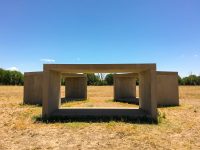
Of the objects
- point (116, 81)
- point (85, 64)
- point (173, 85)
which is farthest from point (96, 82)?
point (85, 64)

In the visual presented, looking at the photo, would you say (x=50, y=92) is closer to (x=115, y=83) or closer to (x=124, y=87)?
(x=115, y=83)

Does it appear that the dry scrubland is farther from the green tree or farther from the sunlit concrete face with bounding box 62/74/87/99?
the green tree

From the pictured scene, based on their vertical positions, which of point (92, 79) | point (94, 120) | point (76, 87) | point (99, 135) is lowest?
point (99, 135)

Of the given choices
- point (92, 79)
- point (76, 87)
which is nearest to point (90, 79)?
point (92, 79)

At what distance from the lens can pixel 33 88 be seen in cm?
2033

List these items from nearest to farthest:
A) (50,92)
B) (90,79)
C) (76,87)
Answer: (50,92), (76,87), (90,79)

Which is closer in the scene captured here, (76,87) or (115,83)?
(115,83)

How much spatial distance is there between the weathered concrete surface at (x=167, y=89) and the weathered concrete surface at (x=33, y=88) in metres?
10.1

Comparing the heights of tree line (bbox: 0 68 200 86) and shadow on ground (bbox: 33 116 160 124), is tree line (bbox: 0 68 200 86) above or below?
above

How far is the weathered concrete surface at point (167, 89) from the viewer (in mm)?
19055

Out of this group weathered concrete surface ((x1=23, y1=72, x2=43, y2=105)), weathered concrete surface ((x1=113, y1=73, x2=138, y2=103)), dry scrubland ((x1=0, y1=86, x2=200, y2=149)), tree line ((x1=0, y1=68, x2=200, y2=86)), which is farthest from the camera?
tree line ((x1=0, y1=68, x2=200, y2=86))

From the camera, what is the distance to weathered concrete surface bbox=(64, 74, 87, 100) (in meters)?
25.8

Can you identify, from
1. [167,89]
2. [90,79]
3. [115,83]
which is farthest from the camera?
[90,79]

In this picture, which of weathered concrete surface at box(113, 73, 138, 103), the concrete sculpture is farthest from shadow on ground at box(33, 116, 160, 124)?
weathered concrete surface at box(113, 73, 138, 103)
